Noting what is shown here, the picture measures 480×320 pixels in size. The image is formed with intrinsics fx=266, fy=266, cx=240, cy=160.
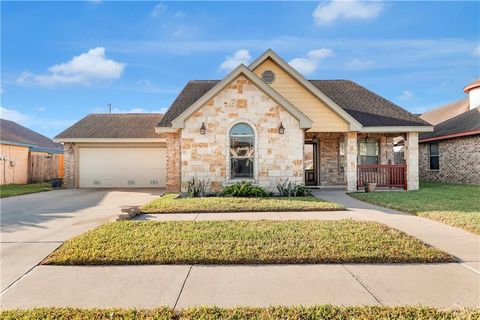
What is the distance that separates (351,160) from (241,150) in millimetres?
5519

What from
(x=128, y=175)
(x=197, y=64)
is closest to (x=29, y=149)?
(x=128, y=175)

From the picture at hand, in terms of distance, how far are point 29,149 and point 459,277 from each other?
23.2 meters

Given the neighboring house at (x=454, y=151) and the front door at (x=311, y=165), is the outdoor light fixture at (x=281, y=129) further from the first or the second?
the neighboring house at (x=454, y=151)

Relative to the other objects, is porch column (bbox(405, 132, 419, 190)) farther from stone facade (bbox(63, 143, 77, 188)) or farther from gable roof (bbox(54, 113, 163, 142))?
stone facade (bbox(63, 143, 77, 188))

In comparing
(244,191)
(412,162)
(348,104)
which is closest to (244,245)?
(244,191)

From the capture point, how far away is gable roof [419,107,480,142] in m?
14.8

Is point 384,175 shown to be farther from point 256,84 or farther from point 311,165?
point 256,84

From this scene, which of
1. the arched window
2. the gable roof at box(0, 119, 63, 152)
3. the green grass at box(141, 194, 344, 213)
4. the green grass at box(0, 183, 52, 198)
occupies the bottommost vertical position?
the green grass at box(141, 194, 344, 213)

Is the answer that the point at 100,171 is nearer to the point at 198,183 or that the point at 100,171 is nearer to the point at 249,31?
the point at 198,183

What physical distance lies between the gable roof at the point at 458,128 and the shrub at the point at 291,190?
10.9m

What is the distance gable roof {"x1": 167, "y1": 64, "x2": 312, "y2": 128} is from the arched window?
5.15 ft

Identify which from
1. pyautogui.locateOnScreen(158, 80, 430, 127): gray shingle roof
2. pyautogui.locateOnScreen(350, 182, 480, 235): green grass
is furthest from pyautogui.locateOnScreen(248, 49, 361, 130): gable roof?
pyautogui.locateOnScreen(350, 182, 480, 235): green grass

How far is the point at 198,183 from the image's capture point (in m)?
10.8

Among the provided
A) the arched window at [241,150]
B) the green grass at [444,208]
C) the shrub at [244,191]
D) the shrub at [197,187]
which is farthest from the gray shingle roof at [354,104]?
the green grass at [444,208]
